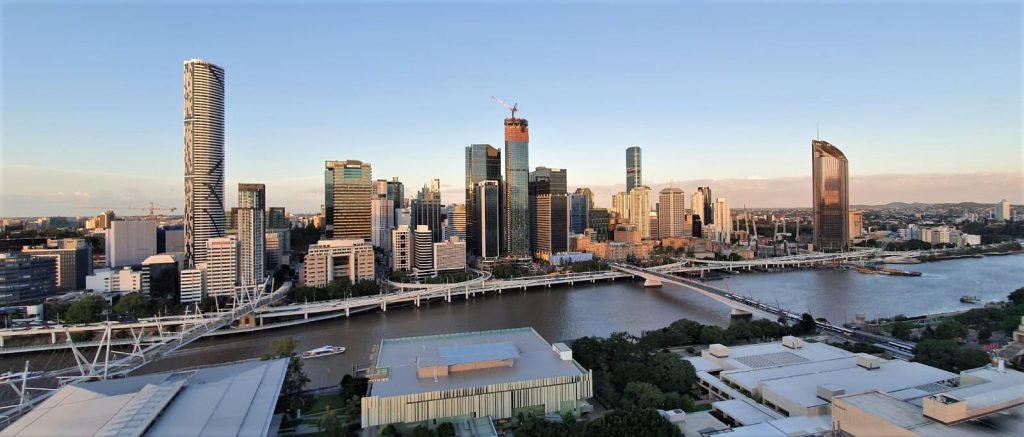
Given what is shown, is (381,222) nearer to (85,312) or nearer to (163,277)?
(163,277)

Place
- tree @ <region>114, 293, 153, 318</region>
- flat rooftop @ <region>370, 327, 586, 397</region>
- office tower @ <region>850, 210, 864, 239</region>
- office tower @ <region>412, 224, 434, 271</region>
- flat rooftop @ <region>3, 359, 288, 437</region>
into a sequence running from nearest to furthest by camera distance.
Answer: flat rooftop @ <region>3, 359, 288, 437</region> → flat rooftop @ <region>370, 327, 586, 397</region> → tree @ <region>114, 293, 153, 318</region> → office tower @ <region>412, 224, 434, 271</region> → office tower @ <region>850, 210, 864, 239</region>

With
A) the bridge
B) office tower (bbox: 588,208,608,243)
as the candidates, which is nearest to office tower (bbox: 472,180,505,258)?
office tower (bbox: 588,208,608,243)

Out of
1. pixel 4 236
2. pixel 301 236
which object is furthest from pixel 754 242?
pixel 4 236

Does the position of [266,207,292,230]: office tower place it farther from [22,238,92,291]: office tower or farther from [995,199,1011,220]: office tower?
[995,199,1011,220]: office tower

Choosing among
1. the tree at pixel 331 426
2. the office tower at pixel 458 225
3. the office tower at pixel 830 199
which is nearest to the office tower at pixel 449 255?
the office tower at pixel 458 225

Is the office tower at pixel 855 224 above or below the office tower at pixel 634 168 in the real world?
below

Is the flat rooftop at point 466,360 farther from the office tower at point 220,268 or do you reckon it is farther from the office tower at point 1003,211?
the office tower at point 1003,211
